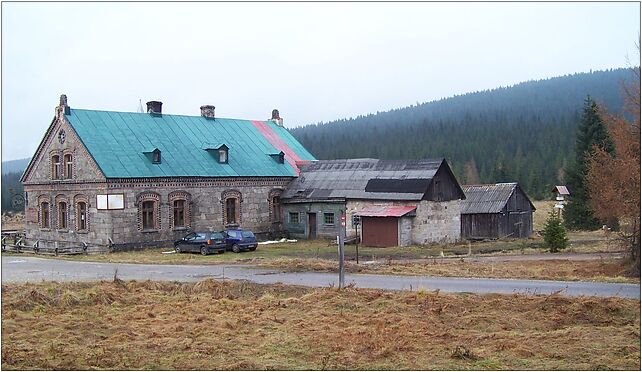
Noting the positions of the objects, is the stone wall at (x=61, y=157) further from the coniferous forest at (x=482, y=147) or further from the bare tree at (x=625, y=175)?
the coniferous forest at (x=482, y=147)

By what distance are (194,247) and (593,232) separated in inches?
1205

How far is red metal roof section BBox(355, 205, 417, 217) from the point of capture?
3712cm

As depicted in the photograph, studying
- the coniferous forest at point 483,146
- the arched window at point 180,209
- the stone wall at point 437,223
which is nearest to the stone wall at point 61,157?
the arched window at point 180,209

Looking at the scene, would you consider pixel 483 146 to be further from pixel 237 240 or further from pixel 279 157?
pixel 237 240

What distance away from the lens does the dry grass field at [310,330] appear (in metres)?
11.2

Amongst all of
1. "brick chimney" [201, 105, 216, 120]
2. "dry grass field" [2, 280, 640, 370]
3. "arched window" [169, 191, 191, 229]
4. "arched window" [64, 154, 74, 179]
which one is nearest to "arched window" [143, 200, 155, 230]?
"arched window" [169, 191, 191, 229]

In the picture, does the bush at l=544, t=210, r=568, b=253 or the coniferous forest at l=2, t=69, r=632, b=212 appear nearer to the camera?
the bush at l=544, t=210, r=568, b=253

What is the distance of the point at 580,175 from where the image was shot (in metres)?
50.1

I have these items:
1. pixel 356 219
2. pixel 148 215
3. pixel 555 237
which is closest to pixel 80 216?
pixel 148 215

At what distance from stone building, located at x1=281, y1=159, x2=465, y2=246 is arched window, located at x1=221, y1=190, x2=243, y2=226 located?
11.9ft

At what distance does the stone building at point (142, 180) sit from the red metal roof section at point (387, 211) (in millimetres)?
7393

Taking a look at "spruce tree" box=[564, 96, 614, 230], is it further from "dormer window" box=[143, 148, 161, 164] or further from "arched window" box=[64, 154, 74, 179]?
"arched window" box=[64, 154, 74, 179]

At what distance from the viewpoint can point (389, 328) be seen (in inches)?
526

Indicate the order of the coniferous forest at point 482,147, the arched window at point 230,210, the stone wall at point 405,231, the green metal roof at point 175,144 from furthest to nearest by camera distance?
the coniferous forest at point 482,147 < the arched window at point 230,210 < the stone wall at point 405,231 < the green metal roof at point 175,144
